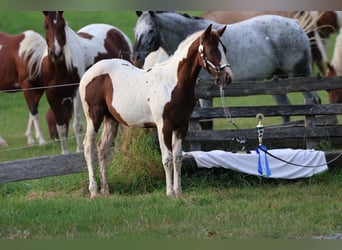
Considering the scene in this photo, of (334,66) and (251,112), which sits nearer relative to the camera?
(251,112)

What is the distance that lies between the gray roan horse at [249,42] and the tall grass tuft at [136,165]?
1586 millimetres

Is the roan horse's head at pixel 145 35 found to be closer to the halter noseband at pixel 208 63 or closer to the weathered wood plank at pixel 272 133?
the weathered wood plank at pixel 272 133

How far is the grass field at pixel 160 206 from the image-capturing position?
691cm

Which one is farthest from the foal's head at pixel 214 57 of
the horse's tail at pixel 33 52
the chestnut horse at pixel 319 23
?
the chestnut horse at pixel 319 23

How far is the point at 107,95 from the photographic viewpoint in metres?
8.83

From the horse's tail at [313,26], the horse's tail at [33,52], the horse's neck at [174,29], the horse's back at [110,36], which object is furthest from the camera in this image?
the horse's tail at [313,26]

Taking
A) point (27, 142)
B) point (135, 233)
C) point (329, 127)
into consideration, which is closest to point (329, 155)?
point (329, 127)

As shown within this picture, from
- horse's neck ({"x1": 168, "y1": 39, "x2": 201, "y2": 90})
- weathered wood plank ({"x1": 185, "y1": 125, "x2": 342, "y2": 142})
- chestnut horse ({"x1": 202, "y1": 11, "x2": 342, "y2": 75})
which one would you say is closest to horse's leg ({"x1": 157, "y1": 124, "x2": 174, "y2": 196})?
horse's neck ({"x1": 168, "y1": 39, "x2": 201, "y2": 90})

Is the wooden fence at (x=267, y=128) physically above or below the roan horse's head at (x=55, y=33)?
below

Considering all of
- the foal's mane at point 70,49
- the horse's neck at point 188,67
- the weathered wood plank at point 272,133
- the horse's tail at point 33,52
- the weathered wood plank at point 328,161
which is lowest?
the weathered wood plank at point 328,161

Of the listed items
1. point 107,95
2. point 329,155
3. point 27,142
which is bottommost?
point 27,142

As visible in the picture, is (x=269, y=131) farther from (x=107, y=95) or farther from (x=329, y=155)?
(x=107, y=95)

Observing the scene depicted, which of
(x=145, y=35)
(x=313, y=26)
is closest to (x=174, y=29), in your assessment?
(x=145, y=35)

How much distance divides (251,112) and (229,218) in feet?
7.94
